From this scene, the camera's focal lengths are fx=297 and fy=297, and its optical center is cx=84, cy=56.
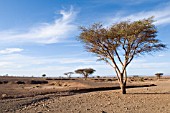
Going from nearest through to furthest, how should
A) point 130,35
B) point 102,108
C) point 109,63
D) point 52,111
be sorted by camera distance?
point 52,111 < point 102,108 < point 130,35 < point 109,63

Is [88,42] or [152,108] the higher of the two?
[88,42]

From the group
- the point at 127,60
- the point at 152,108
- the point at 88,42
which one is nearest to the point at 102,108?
the point at 152,108

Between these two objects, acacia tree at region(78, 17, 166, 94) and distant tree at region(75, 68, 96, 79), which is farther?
distant tree at region(75, 68, 96, 79)

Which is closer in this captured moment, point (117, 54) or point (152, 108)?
point (152, 108)

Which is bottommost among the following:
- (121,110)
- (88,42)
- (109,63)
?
(121,110)

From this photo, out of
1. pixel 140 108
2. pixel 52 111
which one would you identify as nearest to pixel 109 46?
pixel 140 108

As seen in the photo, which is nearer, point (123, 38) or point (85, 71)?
point (123, 38)

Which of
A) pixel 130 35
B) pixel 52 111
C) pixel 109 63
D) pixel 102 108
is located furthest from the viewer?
pixel 109 63

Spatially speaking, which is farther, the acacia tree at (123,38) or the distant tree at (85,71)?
the distant tree at (85,71)

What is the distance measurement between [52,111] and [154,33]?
620 inches

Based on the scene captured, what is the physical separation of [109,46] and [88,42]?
242 cm

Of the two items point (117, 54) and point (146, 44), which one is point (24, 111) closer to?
point (117, 54)

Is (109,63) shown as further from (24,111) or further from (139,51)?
(24,111)

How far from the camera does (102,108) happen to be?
61.2 ft
